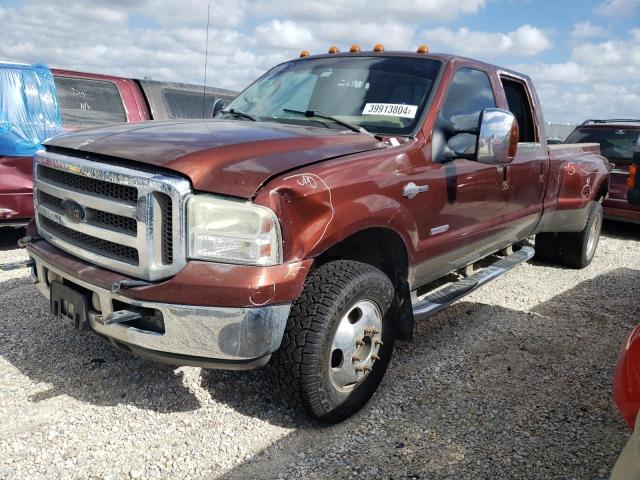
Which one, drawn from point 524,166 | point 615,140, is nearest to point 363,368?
point 524,166

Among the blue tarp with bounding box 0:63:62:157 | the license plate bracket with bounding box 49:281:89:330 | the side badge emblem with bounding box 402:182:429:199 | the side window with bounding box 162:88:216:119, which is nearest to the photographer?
the license plate bracket with bounding box 49:281:89:330

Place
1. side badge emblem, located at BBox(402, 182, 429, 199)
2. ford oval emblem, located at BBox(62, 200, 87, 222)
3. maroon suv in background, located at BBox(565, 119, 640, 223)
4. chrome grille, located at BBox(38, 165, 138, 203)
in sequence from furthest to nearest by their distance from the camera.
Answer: maroon suv in background, located at BBox(565, 119, 640, 223) < side badge emblem, located at BBox(402, 182, 429, 199) < ford oval emblem, located at BBox(62, 200, 87, 222) < chrome grille, located at BBox(38, 165, 138, 203)

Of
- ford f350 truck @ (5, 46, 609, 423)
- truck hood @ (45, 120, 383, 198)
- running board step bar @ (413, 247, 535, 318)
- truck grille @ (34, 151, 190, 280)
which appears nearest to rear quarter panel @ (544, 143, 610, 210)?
running board step bar @ (413, 247, 535, 318)

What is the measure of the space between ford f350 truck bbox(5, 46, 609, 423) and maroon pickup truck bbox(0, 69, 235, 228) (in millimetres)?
2565

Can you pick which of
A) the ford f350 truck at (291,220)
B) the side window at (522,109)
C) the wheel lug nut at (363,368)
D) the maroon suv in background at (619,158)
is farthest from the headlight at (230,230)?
the maroon suv in background at (619,158)

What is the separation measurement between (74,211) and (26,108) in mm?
3639

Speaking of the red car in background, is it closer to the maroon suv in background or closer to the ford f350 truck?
the ford f350 truck

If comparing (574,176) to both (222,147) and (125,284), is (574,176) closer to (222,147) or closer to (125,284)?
(222,147)

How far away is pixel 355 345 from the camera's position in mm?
2859

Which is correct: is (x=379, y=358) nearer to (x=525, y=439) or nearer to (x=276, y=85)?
(x=525, y=439)

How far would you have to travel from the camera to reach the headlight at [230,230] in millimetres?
2355

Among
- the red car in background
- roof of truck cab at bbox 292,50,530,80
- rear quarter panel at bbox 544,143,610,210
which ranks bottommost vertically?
the red car in background

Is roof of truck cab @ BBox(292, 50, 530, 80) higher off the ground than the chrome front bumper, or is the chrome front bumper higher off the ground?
roof of truck cab @ BBox(292, 50, 530, 80)

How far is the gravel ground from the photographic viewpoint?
8.44 feet
